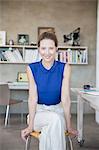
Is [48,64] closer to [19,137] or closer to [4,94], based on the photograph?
[19,137]

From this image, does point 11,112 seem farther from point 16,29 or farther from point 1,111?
point 16,29

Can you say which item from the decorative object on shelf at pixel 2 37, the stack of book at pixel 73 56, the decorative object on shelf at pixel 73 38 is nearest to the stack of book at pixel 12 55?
the decorative object on shelf at pixel 2 37

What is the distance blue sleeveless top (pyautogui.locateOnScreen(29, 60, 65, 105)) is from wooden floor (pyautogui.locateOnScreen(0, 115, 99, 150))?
72.1 inches

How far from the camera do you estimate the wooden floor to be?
13.3 ft

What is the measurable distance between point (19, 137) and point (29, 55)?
2.44m

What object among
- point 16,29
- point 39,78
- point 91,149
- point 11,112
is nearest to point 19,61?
point 16,29

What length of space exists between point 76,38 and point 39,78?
4.54 m

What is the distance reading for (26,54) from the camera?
667cm

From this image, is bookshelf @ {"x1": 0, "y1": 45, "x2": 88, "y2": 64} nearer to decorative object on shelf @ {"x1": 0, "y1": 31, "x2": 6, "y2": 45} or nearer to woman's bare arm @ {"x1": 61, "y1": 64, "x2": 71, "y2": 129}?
decorative object on shelf @ {"x1": 0, "y1": 31, "x2": 6, "y2": 45}

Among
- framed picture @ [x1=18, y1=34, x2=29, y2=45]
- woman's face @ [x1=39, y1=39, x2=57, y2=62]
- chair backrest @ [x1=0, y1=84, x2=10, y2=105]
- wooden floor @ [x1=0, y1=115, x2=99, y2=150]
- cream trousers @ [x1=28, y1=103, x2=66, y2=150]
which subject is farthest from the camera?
framed picture @ [x1=18, y1=34, x2=29, y2=45]

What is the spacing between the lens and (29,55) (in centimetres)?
667

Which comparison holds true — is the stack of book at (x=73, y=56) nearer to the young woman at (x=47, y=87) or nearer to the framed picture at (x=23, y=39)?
the framed picture at (x=23, y=39)

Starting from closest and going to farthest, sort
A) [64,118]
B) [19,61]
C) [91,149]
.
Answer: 1. [64,118]
2. [91,149]
3. [19,61]

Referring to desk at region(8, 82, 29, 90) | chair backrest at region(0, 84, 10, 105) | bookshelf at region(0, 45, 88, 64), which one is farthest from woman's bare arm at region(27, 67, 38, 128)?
bookshelf at region(0, 45, 88, 64)
